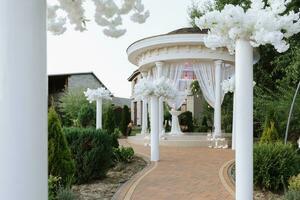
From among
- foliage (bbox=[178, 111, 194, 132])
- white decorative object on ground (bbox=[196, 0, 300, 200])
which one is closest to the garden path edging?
white decorative object on ground (bbox=[196, 0, 300, 200])

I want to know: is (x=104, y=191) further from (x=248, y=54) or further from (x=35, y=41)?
(x=35, y=41)

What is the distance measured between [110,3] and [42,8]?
362 mm

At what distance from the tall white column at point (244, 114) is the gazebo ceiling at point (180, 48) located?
12957 millimetres

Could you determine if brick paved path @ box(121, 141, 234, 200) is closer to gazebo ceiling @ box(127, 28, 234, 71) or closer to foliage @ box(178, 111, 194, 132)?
gazebo ceiling @ box(127, 28, 234, 71)

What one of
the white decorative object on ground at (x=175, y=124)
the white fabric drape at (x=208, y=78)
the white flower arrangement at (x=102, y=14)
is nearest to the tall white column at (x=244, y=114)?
the white flower arrangement at (x=102, y=14)

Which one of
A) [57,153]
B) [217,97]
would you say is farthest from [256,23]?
[217,97]

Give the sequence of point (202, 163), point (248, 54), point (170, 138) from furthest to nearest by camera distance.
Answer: point (170, 138)
point (202, 163)
point (248, 54)

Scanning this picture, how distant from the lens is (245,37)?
161 inches

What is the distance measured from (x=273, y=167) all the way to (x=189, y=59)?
10.3 metres

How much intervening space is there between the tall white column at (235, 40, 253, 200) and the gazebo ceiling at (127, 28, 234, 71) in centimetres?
1296

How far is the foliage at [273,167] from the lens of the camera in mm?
7652

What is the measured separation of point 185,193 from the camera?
7172 millimetres

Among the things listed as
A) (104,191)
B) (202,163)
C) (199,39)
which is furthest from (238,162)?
(199,39)

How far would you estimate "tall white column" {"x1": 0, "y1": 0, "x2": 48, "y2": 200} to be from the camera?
125 centimetres
